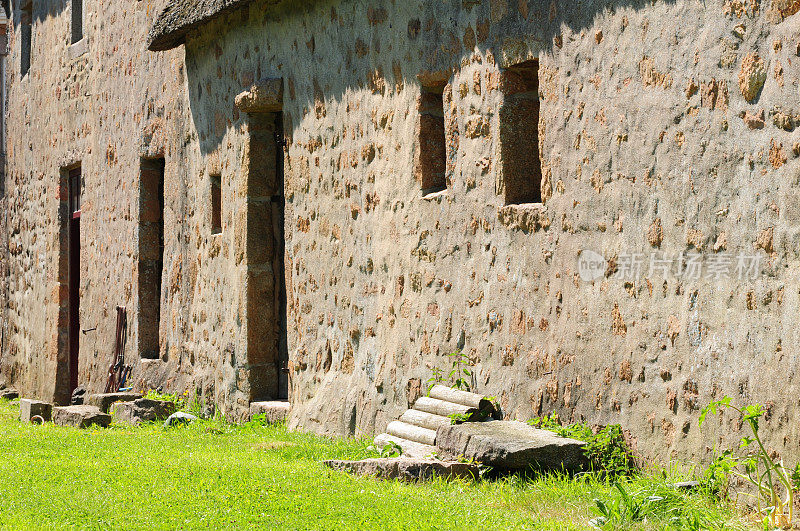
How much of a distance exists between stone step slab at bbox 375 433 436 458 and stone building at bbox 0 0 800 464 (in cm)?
52

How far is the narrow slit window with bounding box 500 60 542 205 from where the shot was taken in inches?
253

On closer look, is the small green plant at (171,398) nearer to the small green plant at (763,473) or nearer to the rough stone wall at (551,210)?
the rough stone wall at (551,210)

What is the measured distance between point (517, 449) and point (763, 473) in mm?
1221

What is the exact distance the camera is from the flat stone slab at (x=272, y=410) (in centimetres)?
882

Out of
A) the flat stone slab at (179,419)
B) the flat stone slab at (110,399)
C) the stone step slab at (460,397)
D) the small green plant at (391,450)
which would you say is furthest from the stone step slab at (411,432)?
the flat stone slab at (110,399)

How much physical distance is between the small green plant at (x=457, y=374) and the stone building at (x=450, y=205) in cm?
7

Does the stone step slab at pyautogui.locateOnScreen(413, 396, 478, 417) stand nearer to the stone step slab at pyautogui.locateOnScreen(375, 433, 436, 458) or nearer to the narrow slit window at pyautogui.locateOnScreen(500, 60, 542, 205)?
the stone step slab at pyautogui.locateOnScreen(375, 433, 436, 458)

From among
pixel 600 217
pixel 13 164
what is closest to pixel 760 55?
pixel 600 217

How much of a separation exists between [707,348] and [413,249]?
2627 mm

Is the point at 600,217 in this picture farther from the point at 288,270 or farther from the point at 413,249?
the point at 288,270

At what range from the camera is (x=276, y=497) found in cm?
529

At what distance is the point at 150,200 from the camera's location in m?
11.3

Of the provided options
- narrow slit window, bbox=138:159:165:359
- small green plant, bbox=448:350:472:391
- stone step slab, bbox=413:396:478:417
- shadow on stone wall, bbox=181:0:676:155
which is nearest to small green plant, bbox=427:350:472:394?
small green plant, bbox=448:350:472:391

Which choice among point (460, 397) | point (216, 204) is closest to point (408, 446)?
point (460, 397)
